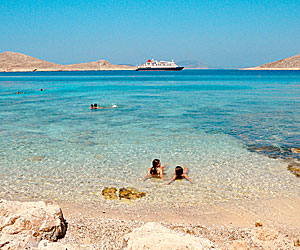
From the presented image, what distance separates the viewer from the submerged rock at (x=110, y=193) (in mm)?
7531

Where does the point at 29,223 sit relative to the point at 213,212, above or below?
above

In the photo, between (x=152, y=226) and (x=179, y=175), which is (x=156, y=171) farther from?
(x=152, y=226)

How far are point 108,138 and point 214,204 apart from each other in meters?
7.65

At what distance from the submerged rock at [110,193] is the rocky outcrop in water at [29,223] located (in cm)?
225

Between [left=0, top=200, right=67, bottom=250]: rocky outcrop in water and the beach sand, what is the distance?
16.5 inches

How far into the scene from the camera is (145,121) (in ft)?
59.1

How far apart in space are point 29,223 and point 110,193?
130 inches

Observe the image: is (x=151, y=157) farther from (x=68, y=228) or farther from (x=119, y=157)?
(x=68, y=228)

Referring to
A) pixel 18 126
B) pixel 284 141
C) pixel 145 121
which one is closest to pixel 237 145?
pixel 284 141

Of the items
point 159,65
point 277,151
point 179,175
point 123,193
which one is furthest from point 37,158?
point 159,65

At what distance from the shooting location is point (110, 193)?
777 centimetres

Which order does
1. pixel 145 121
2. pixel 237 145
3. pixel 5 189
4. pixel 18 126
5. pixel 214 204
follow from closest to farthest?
pixel 214 204 < pixel 5 189 < pixel 237 145 < pixel 18 126 < pixel 145 121

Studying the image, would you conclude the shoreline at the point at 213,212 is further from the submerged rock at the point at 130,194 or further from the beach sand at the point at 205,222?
the submerged rock at the point at 130,194

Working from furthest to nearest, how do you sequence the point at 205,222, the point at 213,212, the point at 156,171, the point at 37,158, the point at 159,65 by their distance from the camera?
the point at 159,65
the point at 37,158
the point at 156,171
the point at 213,212
the point at 205,222
